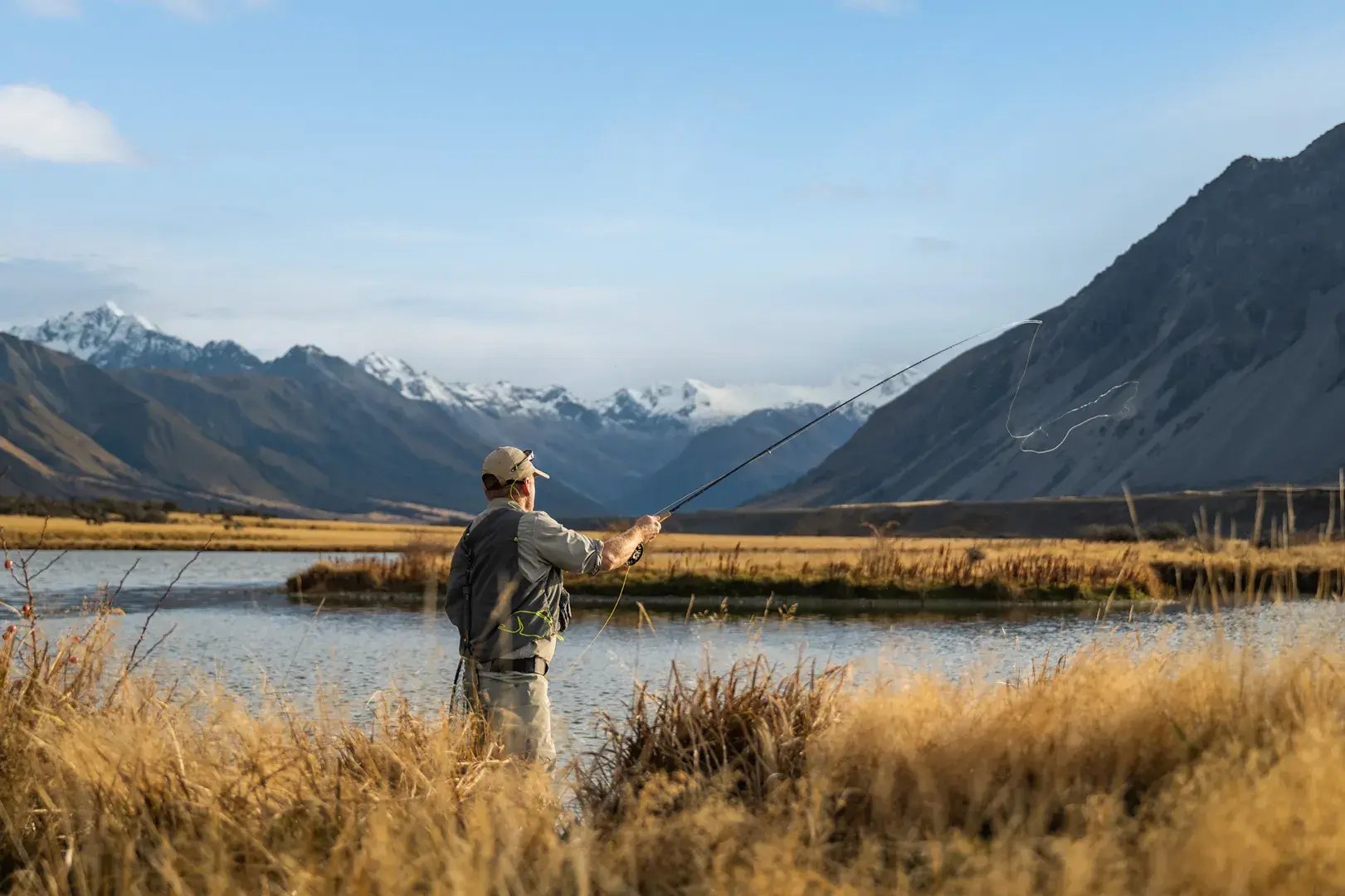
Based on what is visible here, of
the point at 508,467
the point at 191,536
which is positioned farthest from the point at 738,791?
the point at 191,536

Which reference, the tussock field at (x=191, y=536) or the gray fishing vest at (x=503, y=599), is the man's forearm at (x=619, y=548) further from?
the tussock field at (x=191, y=536)

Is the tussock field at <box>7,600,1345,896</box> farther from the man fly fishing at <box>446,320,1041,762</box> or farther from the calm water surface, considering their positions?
the calm water surface

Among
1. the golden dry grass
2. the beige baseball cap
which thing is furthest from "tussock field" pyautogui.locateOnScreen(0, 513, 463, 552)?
the beige baseball cap

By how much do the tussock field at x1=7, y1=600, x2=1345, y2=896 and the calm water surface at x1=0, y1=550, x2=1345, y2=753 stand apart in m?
0.54

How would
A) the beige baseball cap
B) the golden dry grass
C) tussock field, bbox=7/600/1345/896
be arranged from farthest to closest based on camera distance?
the golden dry grass, the beige baseball cap, tussock field, bbox=7/600/1345/896

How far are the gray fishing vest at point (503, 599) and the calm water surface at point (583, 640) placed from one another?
698 millimetres

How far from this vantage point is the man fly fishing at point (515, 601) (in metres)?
7.48

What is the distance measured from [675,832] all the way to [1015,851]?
1.50 meters

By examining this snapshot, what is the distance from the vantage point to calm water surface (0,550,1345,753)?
9.93m

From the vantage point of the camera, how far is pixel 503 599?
24.5ft

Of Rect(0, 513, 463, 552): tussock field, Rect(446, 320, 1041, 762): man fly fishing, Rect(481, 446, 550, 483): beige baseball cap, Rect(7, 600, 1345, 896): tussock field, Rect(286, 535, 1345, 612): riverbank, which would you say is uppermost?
Rect(481, 446, 550, 483): beige baseball cap

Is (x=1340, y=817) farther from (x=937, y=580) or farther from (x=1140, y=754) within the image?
(x=937, y=580)

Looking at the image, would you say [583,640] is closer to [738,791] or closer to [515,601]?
[515,601]

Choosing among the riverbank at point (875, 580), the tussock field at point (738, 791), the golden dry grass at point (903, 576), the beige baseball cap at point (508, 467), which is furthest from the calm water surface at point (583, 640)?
the golden dry grass at point (903, 576)
